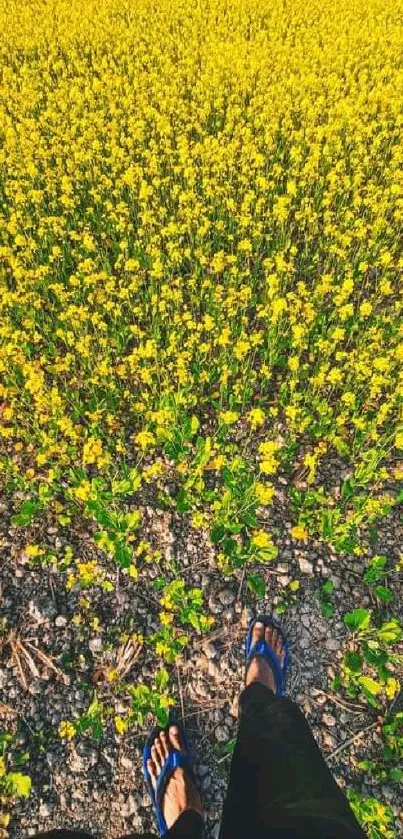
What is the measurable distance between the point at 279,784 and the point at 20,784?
1.32 m

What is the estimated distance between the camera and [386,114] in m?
6.63

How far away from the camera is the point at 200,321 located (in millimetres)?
4547

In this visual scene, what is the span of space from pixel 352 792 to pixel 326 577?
1073 mm

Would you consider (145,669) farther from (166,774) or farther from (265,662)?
(265,662)

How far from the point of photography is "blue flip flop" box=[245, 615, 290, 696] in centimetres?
271

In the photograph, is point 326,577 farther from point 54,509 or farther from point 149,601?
point 54,509

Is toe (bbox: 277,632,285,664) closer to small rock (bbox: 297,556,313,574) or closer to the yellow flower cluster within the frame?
small rock (bbox: 297,556,313,574)

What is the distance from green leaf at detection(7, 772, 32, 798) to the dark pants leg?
1.03 m

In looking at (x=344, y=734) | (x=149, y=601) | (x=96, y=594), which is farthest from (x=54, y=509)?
(x=344, y=734)

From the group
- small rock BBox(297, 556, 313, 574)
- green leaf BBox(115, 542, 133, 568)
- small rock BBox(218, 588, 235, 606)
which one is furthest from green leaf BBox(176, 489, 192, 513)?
small rock BBox(297, 556, 313, 574)

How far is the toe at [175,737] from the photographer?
2.53 metres

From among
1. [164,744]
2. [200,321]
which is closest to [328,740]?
[164,744]

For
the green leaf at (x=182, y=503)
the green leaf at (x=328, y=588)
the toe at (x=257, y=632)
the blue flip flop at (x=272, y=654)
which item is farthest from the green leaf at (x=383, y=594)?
the green leaf at (x=182, y=503)

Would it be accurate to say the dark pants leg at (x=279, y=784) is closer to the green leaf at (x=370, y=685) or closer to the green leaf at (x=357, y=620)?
the green leaf at (x=370, y=685)
